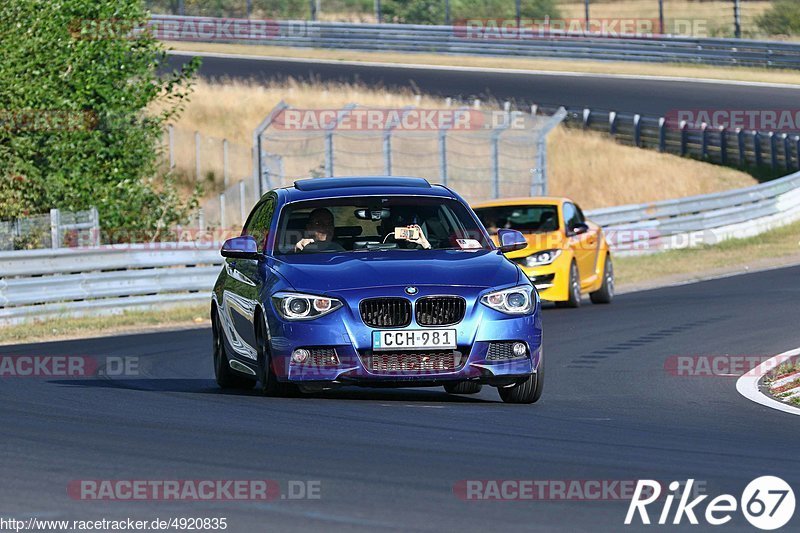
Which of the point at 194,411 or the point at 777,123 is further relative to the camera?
the point at 777,123

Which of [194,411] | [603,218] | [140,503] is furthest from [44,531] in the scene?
[603,218]

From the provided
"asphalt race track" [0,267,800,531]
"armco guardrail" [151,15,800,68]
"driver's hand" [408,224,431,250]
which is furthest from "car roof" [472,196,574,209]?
"armco guardrail" [151,15,800,68]

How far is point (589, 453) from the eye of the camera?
836cm

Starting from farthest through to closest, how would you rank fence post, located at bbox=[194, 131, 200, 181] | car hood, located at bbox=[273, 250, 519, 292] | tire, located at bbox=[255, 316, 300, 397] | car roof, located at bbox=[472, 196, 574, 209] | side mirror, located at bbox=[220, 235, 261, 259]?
fence post, located at bbox=[194, 131, 200, 181], car roof, located at bbox=[472, 196, 574, 209], side mirror, located at bbox=[220, 235, 261, 259], tire, located at bbox=[255, 316, 300, 397], car hood, located at bbox=[273, 250, 519, 292]

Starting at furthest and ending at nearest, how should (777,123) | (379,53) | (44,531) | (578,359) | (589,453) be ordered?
(379,53)
(777,123)
(578,359)
(589,453)
(44,531)

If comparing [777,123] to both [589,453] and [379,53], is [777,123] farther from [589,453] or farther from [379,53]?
[589,453]

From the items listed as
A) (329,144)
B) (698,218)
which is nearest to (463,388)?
(329,144)

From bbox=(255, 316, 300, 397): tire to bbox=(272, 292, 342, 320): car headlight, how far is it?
13.5 inches

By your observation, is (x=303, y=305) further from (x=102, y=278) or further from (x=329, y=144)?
(x=329, y=144)

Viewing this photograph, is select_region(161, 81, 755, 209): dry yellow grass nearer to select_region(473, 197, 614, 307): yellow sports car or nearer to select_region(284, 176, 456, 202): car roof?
select_region(473, 197, 614, 307): yellow sports car

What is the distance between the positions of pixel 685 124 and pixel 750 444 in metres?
34.4

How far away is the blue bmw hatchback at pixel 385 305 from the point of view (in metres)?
10.3

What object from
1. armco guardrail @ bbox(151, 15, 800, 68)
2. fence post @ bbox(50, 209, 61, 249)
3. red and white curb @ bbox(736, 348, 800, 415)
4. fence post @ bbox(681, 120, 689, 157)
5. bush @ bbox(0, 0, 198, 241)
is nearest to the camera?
red and white curb @ bbox(736, 348, 800, 415)

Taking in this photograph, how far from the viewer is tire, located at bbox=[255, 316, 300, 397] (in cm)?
1076
